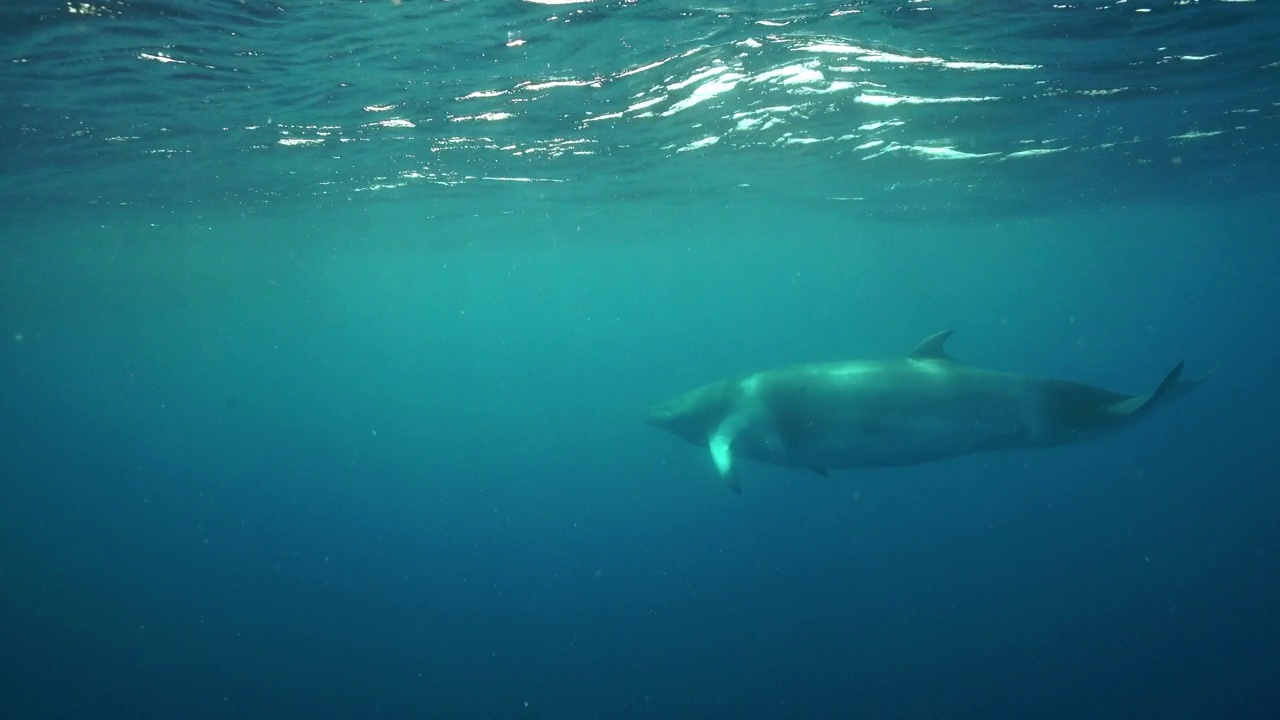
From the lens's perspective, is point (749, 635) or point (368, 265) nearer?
point (749, 635)

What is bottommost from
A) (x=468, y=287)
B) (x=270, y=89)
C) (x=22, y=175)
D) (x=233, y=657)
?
(x=468, y=287)

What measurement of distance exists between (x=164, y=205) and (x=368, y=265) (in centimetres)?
2754

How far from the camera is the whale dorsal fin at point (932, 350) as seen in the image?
12633 mm

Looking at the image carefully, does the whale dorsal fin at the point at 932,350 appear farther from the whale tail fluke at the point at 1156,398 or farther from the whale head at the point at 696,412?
the whale head at the point at 696,412

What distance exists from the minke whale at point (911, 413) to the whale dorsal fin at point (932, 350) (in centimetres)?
2

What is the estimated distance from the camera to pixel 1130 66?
13469mm

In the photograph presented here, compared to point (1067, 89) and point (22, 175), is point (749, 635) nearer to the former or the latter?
point (1067, 89)

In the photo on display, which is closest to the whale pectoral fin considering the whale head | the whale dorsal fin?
the whale head

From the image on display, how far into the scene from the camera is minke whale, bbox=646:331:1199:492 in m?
11.7

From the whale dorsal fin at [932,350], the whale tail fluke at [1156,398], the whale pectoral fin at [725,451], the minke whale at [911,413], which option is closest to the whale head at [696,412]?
the whale pectoral fin at [725,451]

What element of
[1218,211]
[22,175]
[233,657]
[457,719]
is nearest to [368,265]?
[22,175]

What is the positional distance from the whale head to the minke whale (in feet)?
2.90

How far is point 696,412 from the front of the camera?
14.9 m

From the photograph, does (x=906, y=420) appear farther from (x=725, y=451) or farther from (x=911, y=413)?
(x=725, y=451)
